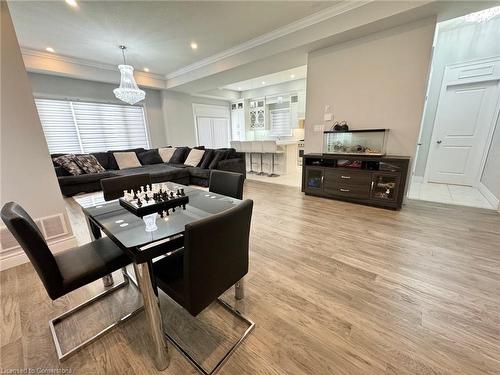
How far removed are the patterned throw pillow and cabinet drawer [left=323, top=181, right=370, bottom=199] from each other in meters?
5.07

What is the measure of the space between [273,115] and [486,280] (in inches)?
305

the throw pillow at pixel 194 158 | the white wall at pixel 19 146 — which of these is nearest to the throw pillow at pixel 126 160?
the throw pillow at pixel 194 158

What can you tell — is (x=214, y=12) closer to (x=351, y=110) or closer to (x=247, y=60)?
(x=247, y=60)

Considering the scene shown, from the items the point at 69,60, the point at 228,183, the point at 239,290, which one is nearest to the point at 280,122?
the point at 69,60

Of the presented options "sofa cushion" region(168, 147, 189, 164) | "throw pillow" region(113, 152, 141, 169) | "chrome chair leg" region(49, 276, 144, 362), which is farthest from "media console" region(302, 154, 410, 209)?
"throw pillow" region(113, 152, 141, 169)

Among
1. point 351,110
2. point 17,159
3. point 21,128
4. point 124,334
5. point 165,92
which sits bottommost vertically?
point 124,334

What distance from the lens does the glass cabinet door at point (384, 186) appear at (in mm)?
3084

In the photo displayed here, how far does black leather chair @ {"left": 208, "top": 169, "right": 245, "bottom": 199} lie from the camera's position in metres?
1.84

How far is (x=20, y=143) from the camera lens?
1930 millimetres

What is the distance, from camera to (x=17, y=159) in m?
1.93

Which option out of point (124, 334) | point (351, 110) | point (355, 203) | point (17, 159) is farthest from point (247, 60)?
point (124, 334)

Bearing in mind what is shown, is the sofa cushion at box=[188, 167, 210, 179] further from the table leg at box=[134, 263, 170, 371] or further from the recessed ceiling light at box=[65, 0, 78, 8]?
the table leg at box=[134, 263, 170, 371]

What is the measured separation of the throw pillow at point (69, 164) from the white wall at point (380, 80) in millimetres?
5173

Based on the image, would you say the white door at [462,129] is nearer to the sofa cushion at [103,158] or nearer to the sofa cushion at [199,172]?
the sofa cushion at [199,172]
